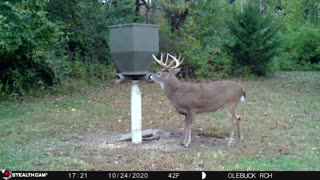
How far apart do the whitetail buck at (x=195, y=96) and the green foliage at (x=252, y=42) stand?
492 inches

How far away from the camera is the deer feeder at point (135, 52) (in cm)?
832

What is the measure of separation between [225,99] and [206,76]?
41.0ft

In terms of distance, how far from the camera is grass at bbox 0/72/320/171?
284 inches

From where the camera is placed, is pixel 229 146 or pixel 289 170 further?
pixel 229 146

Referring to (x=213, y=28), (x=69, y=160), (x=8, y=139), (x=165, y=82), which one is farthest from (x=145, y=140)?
(x=213, y=28)

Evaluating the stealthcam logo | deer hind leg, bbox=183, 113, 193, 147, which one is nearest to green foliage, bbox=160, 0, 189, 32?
deer hind leg, bbox=183, 113, 193, 147

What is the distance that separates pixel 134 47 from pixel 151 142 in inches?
69.5

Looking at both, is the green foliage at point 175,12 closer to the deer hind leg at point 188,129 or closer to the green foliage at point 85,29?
the green foliage at point 85,29

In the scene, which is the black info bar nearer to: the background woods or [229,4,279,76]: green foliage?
the background woods

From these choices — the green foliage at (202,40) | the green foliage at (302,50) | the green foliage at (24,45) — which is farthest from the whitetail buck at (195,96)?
the green foliage at (302,50)

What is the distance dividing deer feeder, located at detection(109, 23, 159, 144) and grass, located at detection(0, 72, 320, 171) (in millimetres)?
678

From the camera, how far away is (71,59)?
65.6ft

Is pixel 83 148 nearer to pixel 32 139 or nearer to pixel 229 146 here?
pixel 32 139

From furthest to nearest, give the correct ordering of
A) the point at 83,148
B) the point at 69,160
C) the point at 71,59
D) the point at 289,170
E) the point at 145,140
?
the point at 71,59
the point at 145,140
the point at 83,148
the point at 69,160
the point at 289,170
